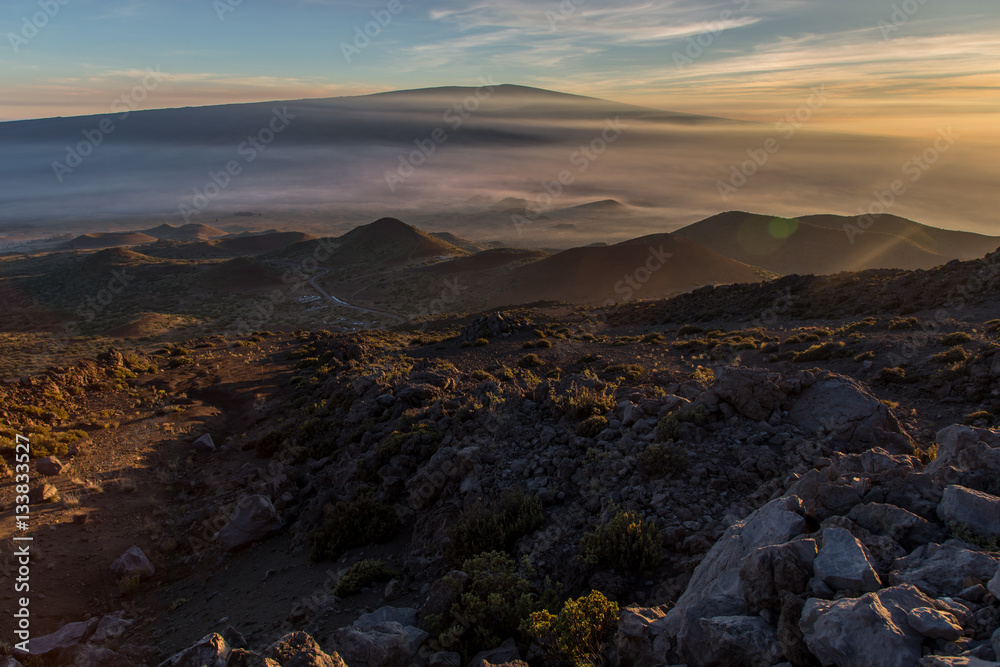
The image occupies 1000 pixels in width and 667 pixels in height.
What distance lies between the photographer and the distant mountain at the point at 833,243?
259 feet

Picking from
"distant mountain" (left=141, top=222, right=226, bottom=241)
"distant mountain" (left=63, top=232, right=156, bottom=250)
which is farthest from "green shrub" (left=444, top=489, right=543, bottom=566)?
"distant mountain" (left=141, top=222, right=226, bottom=241)

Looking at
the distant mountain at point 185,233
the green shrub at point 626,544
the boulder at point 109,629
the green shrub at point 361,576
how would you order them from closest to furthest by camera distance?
the green shrub at point 626,544 → the boulder at point 109,629 → the green shrub at point 361,576 → the distant mountain at point 185,233

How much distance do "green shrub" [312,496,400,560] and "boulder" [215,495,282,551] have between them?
138cm

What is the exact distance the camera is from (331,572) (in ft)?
27.1

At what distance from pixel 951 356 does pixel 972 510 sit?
982cm

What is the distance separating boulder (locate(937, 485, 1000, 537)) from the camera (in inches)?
165

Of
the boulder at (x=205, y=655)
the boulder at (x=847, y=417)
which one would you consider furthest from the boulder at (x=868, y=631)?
the boulder at (x=205, y=655)

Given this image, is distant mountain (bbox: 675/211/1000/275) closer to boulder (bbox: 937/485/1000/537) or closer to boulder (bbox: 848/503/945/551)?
boulder (bbox: 937/485/1000/537)

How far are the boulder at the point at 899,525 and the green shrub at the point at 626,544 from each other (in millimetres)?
2117

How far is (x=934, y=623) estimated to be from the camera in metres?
3.11

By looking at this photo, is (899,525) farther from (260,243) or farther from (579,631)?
(260,243)

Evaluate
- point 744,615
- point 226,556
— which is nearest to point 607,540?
point 744,615

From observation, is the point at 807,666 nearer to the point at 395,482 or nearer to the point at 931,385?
the point at 395,482

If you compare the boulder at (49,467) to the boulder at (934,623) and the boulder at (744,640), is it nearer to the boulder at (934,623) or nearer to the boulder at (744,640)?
the boulder at (744,640)
